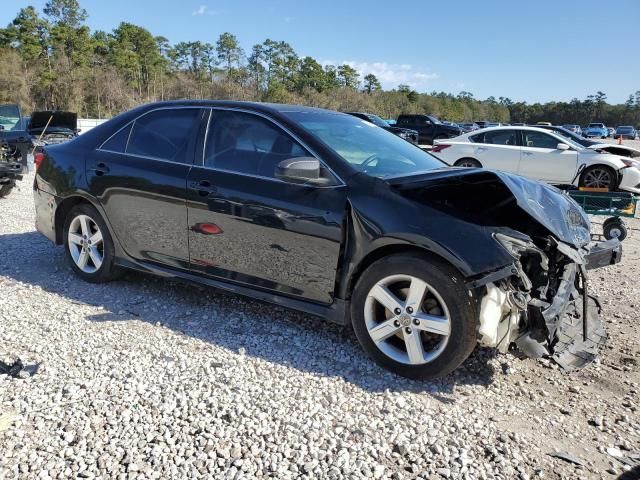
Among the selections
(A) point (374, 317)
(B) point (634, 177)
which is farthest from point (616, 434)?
(B) point (634, 177)

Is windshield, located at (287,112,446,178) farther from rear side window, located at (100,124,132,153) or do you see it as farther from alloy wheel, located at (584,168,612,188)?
alloy wheel, located at (584,168,612,188)

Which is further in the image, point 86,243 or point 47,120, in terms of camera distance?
point 47,120

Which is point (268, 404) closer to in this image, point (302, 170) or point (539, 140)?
point (302, 170)

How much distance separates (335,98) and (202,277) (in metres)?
72.9

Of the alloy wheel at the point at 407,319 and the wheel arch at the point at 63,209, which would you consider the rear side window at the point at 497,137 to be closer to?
the wheel arch at the point at 63,209

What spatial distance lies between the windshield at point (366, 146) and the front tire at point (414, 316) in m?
0.73

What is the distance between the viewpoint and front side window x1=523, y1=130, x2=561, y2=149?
1210 centimetres

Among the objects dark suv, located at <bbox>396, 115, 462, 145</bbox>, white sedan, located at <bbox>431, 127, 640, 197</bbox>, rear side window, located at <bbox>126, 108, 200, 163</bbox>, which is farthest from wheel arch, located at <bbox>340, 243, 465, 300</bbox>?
dark suv, located at <bbox>396, 115, 462, 145</bbox>

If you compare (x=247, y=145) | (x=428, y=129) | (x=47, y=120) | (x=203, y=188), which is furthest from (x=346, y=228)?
(x=428, y=129)

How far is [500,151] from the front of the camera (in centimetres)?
1243

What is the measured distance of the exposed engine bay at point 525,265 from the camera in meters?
2.91

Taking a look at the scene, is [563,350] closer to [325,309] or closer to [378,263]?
[378,263]

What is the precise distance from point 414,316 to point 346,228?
2.28ft

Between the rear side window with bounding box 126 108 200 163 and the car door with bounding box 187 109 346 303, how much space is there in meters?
0.23
